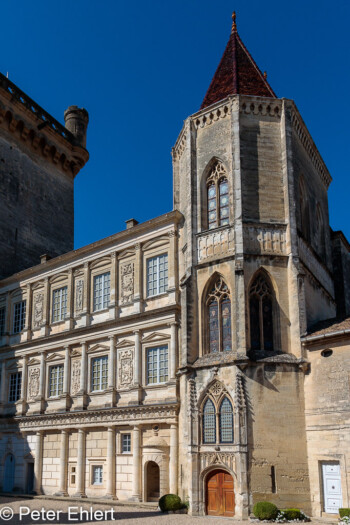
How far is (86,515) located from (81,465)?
5839 mm

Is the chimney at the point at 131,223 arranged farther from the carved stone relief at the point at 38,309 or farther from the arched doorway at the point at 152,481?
the arched doorway at the point at 152,481

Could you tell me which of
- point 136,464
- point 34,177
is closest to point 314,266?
point 136,464

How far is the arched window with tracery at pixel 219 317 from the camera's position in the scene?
75.5ft

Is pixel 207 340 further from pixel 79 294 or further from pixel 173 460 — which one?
pixel 79 294

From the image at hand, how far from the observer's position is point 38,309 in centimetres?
3303

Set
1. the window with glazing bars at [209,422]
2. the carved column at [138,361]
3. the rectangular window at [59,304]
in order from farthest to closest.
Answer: the rectangular window at [59,304]
the carved column at [138,361]
the window with glazing bars at [209,422]

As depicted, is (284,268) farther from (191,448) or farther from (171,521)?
(171,521)

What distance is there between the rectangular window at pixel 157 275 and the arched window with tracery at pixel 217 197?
10.7 ft

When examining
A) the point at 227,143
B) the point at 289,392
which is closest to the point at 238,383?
the point at 289,392

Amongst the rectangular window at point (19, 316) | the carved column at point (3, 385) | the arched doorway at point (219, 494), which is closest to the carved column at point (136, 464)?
the arched doorway at point (219, 494)

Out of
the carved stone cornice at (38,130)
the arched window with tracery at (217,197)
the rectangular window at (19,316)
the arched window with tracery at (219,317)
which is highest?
the carved stone cornice at (38,130)

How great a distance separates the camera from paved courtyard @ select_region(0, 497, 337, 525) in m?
19.7

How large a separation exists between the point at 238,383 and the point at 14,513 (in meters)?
10.4

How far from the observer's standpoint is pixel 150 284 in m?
27.3
